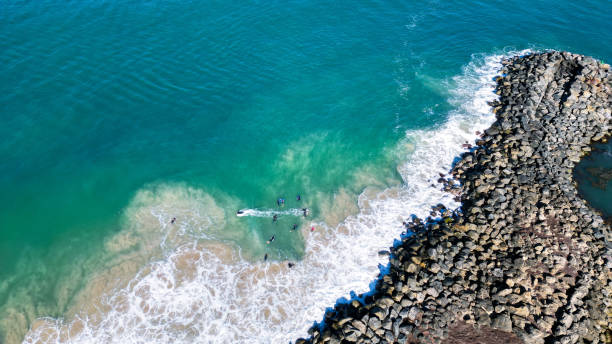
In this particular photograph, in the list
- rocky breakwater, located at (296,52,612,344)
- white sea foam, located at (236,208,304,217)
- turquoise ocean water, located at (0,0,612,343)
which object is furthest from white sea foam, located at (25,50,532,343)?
white sea foam, located at (236,208,304,217)

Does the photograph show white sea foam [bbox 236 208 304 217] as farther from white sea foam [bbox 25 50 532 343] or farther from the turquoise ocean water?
white sea foam [bbox 25 50 532 343]

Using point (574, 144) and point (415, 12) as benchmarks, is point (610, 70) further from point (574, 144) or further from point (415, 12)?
point (415, 12)

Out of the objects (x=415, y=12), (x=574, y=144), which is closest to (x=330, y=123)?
(x=574, y=144)

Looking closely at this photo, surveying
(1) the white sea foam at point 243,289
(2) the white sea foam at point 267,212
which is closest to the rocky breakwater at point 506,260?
(1) the white sea foam at point 243,289

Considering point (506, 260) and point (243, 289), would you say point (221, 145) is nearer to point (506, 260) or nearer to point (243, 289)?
point (243, 289)

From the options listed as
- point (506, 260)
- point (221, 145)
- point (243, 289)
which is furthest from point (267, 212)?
point (506, 260)

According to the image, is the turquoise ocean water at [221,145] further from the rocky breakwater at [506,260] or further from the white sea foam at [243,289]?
the rocky breakwater at [506,260]
